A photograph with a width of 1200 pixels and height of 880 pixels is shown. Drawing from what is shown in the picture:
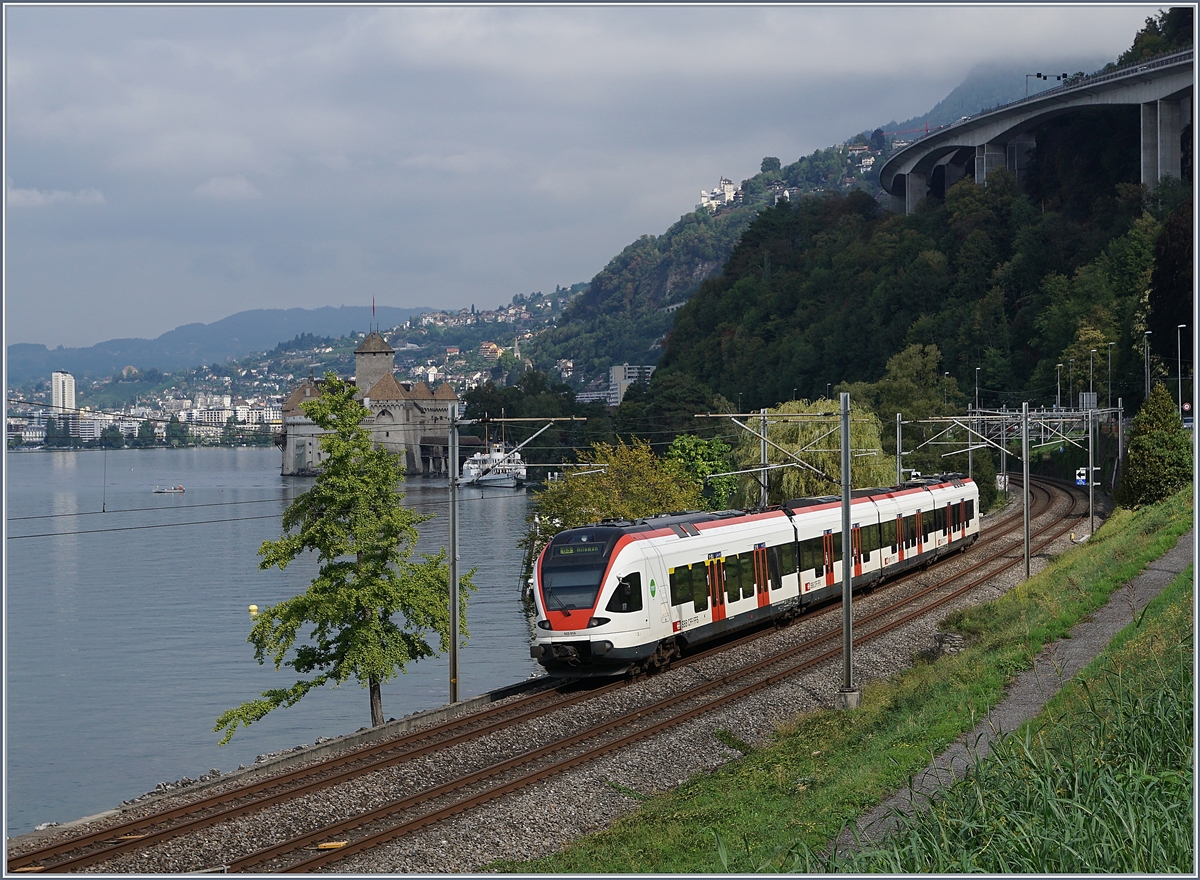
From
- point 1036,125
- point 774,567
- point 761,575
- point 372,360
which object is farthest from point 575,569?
point 372,360

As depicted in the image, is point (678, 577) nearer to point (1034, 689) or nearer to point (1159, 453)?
point (1034, 689)

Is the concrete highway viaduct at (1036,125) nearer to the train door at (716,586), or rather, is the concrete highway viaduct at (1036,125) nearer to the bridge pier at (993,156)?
the bridge pier at (993,156)

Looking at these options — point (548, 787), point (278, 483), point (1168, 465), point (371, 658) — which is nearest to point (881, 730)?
point (548, 787)

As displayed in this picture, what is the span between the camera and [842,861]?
1068 centimetres

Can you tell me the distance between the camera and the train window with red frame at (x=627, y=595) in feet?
75.8

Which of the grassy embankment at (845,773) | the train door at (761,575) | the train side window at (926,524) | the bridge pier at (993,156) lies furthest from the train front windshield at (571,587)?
the bridge pier at (993,156)

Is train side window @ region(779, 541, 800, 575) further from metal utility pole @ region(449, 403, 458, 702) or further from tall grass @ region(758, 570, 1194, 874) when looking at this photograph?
tall grass @ region(758, 570, 1194, 874)

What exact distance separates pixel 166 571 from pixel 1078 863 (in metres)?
72.6

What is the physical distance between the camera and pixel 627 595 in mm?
23312

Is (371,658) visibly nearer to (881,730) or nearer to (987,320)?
(881,730)

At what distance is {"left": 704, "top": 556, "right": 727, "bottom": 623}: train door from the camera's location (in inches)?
1048

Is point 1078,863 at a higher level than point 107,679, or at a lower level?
higher

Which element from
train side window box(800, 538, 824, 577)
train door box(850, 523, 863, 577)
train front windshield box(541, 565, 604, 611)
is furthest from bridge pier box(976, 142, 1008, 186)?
train front windshield box(541, 565, 604, 611)

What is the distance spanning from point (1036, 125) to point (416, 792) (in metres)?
129
